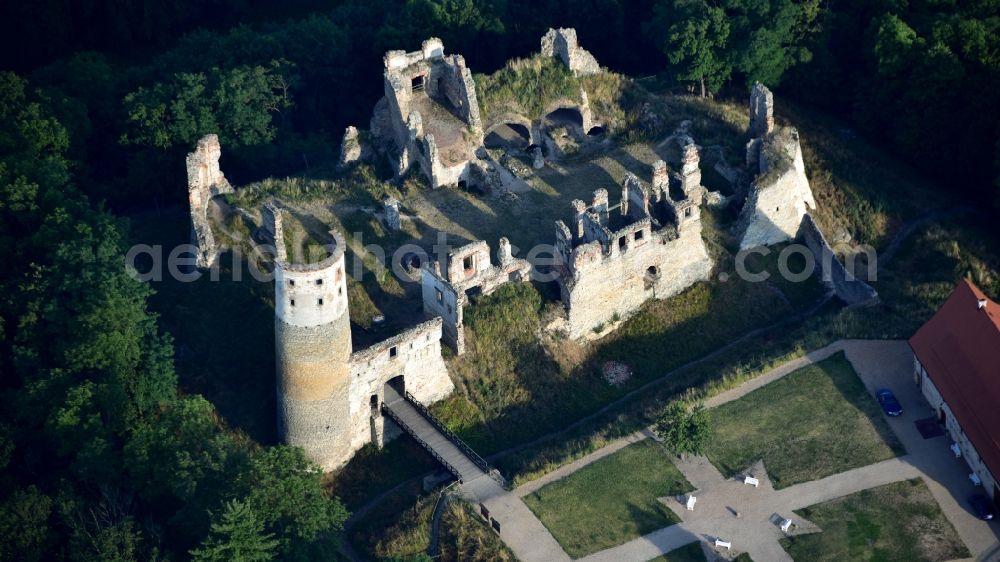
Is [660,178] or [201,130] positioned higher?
[660,178]

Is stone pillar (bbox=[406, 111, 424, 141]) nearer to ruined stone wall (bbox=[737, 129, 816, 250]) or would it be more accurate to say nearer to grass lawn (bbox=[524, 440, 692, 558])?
ruined stone wall (bbox=[737, 129, 816, 250])

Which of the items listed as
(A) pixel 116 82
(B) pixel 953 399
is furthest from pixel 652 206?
(A) pixel 116 82

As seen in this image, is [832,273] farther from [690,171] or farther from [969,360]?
[969,360]

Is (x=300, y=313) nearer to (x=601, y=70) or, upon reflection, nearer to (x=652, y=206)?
(x=652, y=206)

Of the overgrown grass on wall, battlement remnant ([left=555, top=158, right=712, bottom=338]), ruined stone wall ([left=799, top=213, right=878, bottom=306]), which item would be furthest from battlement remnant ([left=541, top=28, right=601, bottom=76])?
ruined stone wall ([left=799, top=213, right=878, bottom=306])

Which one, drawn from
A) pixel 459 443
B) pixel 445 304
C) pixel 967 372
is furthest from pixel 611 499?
Result: pixel 967 372
